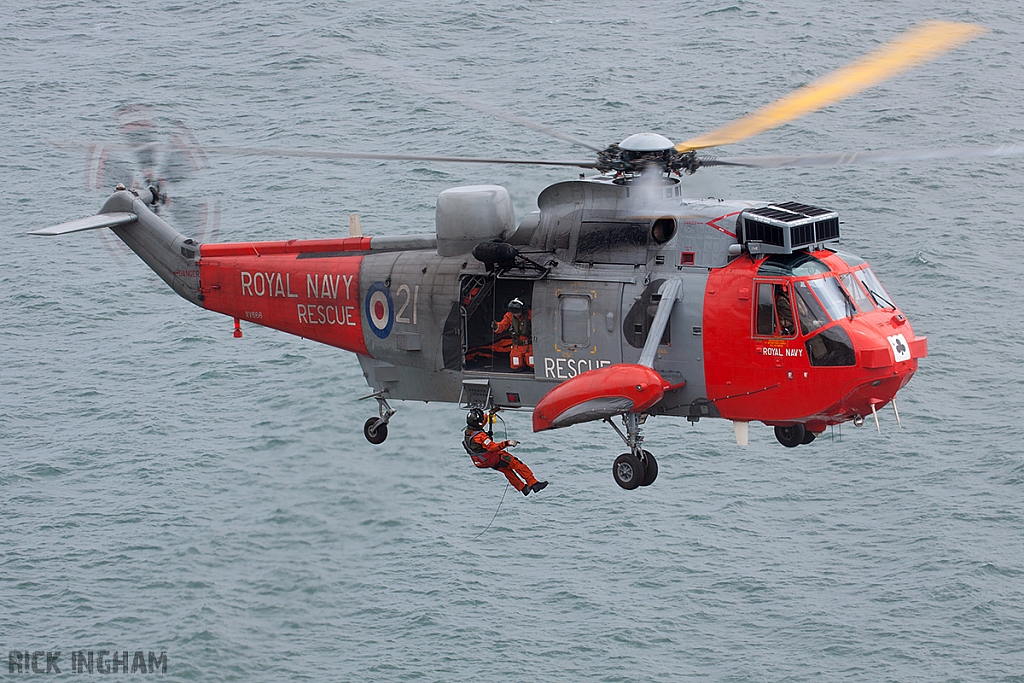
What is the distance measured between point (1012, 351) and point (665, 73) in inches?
1184

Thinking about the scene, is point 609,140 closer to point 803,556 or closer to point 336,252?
point 803,556

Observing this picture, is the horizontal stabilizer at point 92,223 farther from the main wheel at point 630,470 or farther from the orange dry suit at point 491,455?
the main wheel at point 630,470

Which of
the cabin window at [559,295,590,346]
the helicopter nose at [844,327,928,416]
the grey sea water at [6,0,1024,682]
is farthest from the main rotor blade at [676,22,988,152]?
the grey sea water at [6,0,1024,682]

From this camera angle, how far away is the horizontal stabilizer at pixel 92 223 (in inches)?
1070

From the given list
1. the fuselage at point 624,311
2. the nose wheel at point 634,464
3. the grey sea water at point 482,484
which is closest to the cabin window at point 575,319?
the fuselage at point 624,311

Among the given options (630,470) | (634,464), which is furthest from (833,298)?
(630,470)

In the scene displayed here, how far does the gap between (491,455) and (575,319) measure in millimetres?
3382

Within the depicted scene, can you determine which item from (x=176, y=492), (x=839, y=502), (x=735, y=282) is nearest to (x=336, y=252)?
(x=735, y=282)

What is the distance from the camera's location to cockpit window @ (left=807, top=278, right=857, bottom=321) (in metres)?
21.3

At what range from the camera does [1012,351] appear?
79.1 m

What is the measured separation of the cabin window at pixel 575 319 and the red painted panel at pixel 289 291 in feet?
16.4

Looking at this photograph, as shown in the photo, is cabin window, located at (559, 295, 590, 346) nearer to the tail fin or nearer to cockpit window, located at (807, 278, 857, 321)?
cockpit window, located at (807, 278, 857, 321)

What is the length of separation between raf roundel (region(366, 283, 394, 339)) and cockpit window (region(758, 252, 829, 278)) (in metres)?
7.90

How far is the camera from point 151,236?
29.4m
